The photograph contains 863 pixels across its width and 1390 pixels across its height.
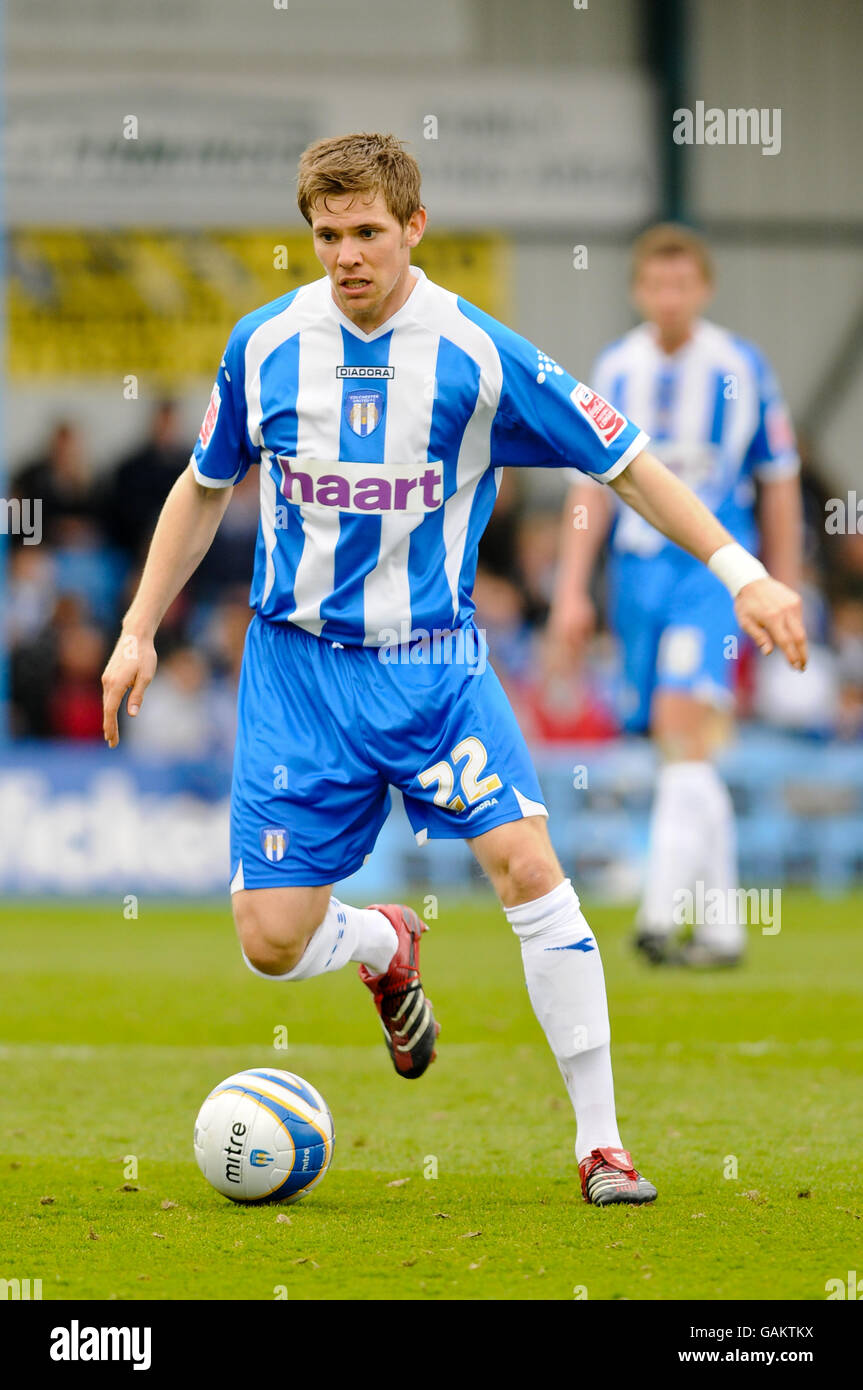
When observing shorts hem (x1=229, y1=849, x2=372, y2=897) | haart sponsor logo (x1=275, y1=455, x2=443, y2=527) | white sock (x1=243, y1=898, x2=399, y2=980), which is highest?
haart sponsor logo (x1=275, y1=455, x2=443, y2=527)

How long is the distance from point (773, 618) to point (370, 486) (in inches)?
37.9

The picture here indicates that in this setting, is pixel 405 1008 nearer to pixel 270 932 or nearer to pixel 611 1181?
pixel 270 932

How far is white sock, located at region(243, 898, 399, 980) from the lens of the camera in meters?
4.51

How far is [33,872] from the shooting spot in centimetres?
1162

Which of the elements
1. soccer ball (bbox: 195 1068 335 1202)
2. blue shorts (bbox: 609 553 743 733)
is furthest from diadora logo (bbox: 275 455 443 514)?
blue shorts (bbox: 609 553 743 733)

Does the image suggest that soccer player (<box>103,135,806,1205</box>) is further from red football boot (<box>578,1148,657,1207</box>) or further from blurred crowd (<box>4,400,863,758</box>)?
blurred crowd (<box>4,400,863,758</box>)

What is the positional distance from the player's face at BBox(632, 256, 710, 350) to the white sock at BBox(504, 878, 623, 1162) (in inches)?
159

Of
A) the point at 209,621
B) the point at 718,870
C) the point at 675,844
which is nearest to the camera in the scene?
the point at 675,844

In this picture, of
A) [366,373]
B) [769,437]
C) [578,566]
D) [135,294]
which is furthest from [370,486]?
[135,294]

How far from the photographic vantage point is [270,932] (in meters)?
4.39

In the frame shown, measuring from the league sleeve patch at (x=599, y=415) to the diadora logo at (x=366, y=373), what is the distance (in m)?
0.40

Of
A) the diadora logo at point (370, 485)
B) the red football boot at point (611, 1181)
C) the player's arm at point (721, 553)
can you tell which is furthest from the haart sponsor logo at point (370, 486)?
the red football boot at point (611, 1181)

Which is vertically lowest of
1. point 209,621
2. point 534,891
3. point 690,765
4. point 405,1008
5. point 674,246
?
point 405,1008
